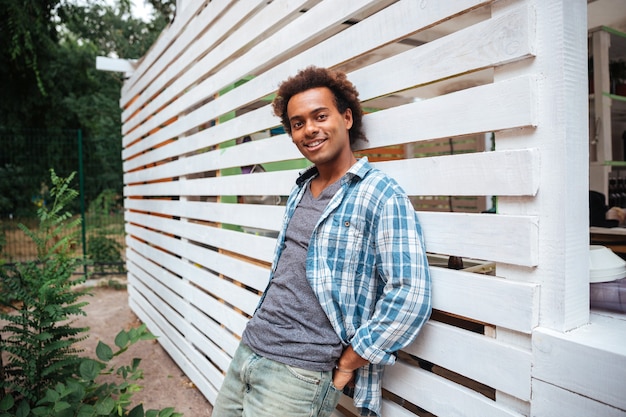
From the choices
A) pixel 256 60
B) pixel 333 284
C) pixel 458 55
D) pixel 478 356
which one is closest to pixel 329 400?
pixel 333 284

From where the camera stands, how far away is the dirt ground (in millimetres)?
3934

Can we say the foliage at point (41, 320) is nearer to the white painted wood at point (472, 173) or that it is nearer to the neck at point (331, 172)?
the neck at point (331, 172)

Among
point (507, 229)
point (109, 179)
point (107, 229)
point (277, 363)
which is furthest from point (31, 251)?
point (507, 229)

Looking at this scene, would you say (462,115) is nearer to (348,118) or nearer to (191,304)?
(348,118)

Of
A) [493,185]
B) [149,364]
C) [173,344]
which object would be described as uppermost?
[493,185]

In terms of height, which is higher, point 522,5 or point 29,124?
point 29,124

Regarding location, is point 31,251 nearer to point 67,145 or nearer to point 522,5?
point 67,145

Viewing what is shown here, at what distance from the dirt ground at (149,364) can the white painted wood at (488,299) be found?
2.82 metres

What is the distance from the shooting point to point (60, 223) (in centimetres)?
377

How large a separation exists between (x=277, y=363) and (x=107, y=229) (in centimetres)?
931

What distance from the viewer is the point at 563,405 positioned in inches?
51.3

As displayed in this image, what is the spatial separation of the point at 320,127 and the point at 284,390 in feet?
3.49

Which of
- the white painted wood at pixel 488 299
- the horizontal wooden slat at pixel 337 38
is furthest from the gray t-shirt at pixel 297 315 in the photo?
the horizontal wooden slat at pixel 337 38

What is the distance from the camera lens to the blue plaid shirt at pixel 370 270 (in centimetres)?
154
